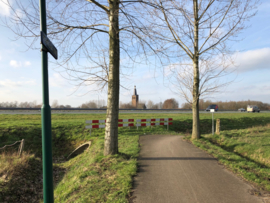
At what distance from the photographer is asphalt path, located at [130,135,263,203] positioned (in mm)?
4383

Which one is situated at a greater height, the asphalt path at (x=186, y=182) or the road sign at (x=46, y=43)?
the road sign at (x=46, y=43)

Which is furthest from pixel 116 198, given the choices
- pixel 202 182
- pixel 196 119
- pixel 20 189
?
pixel 196 119

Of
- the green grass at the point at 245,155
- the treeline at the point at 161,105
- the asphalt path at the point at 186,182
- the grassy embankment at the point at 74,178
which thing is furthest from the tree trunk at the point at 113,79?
the treeline at the point at 161,105

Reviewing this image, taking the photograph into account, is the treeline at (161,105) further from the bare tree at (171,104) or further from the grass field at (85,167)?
the grass field at (85,167)

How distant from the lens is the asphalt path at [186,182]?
14.4 feet

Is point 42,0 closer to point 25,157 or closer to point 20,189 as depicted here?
point 20,189

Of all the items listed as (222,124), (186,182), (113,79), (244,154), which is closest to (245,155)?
(244,154)

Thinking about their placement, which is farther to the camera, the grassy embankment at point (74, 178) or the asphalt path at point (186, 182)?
the grassy embankment at point (74, 178)

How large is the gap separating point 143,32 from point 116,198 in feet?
16.7

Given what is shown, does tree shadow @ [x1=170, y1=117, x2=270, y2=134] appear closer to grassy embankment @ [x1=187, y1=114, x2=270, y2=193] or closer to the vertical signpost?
grassy embankment @ [x1=187, y1=114, x2=270, y2=193]

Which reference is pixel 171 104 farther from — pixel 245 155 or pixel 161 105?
pixel 245 155

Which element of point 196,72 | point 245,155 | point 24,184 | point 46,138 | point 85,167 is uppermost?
point 196,72

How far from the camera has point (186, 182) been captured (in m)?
5.26

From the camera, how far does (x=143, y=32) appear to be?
6723 mm
